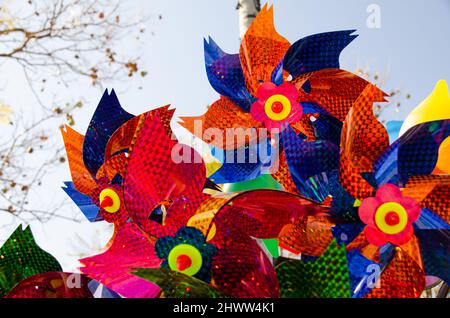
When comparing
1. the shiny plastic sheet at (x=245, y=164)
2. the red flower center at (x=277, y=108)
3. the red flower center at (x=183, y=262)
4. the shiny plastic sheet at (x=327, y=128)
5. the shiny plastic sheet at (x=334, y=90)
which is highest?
the shiny plastic sheet at (x=334, y=90)

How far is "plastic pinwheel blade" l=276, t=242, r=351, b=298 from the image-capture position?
55 cm

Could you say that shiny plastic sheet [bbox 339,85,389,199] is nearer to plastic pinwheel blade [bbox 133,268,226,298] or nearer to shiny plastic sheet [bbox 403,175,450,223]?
shiny plastic sheet [bbox 403,175,450,223]

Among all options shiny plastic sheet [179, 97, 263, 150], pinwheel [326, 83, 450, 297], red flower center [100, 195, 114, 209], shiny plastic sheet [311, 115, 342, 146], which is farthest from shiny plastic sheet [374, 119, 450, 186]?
→ red flower center [100, 195, 114, 209]

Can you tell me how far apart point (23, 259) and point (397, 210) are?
524 millimetres

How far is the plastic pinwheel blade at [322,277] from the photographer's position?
55 centimetres

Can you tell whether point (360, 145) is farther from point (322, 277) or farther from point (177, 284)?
point (177, 284)

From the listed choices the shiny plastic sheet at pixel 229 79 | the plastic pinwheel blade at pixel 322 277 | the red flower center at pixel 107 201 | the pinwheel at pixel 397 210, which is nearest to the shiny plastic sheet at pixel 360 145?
the pinwheel at pixel 397 210

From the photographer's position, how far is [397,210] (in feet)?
1.97

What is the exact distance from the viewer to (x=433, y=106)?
0.73 metres

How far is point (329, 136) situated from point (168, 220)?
271 millimetres

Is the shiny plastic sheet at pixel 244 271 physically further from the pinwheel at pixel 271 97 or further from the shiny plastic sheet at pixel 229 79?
the shiny plastic sheet at pixel 229 79

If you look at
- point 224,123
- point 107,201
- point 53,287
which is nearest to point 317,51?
point 224,123

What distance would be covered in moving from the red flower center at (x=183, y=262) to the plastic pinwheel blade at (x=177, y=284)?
34 mm
